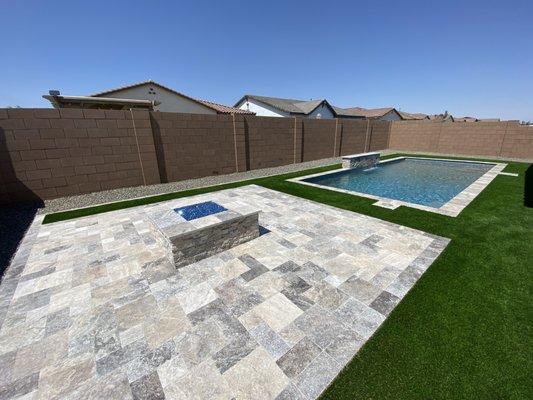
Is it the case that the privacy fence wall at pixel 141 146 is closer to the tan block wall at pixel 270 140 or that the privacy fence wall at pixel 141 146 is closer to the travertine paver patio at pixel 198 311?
the tan block wall at pixel 270 140

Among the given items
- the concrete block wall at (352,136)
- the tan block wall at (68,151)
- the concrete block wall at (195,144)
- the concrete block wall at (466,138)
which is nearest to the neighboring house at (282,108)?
the concrete block wall at (352,136)

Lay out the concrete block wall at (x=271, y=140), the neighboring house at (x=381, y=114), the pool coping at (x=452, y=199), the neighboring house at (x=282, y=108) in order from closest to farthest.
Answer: the pool coping at (x=452, y=199), the concrete block wall at (x=271, y=140), the neighboring house at (x=282, y=108), the neighboring house at (x=381, y=114)

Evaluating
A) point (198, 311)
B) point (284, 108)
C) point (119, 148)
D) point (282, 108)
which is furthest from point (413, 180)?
point (284, 108)

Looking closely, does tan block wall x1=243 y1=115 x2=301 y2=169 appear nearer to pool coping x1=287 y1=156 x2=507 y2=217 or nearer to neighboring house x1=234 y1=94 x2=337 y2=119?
pool coping x1=287 y1=156 x2=507 y2=217

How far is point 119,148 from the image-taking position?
9109 mm

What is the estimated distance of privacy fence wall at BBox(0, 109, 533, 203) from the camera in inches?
300

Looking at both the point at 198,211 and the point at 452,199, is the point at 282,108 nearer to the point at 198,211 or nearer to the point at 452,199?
the point at 452,199

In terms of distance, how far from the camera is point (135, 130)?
930 centimetres

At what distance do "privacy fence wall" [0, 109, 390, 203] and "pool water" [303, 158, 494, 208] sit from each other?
424 cm

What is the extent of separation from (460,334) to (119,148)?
1081 centimetres

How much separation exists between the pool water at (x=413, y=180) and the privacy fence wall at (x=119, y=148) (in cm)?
424

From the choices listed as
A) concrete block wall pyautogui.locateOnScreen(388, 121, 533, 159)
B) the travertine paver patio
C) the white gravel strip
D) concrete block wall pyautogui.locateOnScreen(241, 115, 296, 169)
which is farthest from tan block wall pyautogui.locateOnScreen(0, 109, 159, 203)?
concrete block wall pyautogui.locateOnScreen(388, 121, 533, 159)

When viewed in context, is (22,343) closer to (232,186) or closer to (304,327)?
(304,327)

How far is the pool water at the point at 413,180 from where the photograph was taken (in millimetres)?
10180
